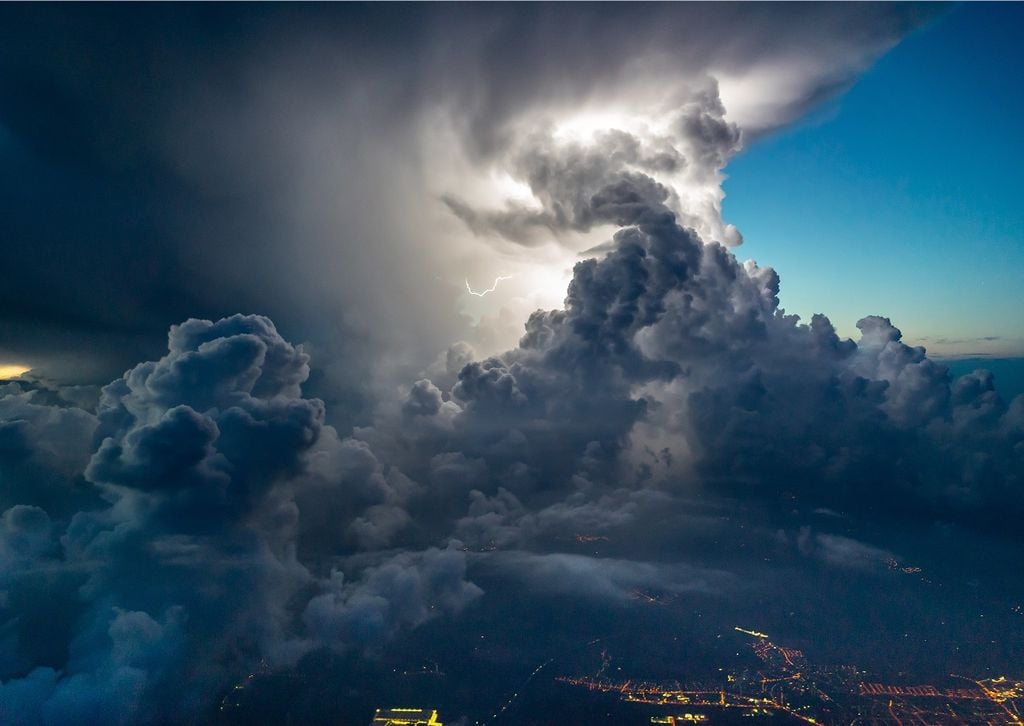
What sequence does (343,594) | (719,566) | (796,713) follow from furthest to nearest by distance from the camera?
(719,566), (343,594), (796,713)

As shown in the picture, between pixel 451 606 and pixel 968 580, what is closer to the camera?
pixel 451 606

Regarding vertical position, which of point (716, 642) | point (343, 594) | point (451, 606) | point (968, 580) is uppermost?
point (343, 594)

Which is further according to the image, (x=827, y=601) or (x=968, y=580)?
(x=968, y=580)

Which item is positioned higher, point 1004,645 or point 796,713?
point 796,713

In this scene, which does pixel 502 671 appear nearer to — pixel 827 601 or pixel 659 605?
pixel 659 605

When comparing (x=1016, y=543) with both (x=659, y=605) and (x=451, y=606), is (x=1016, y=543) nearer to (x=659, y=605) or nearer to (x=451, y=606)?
(x=659, y=605)

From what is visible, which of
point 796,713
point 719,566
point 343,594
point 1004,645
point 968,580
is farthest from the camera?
point 719,566

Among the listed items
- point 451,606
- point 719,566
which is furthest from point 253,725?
point 719,566

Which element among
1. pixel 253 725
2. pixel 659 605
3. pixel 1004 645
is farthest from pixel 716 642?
pixel 253 725

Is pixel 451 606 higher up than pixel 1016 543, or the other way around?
pixel 451 606
